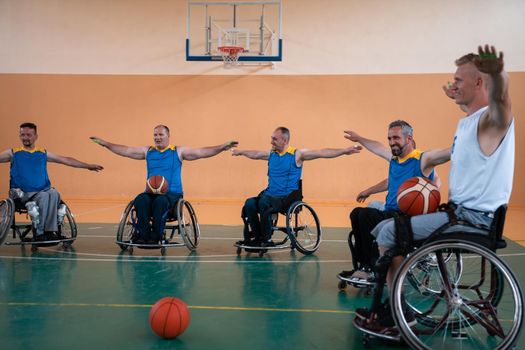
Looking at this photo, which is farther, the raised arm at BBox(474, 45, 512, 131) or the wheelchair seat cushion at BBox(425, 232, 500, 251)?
the wheelchair seat cushion at BBox(425, 232, 500, 251)

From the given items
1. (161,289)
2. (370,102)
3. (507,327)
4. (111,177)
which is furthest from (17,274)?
(370,102)

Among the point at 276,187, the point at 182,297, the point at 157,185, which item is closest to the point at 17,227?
the point at 157,185

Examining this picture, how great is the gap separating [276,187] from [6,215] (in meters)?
2.59

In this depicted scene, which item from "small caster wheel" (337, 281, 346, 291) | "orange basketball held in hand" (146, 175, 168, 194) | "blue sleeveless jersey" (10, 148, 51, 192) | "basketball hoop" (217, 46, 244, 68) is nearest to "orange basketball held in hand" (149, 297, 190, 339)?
"small caster wheel" (337, 281, 346, 291)

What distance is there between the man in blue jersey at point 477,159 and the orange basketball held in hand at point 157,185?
3.11 meters

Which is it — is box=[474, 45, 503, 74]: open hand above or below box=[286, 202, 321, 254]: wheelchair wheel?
above

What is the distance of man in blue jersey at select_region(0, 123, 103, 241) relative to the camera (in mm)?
5758

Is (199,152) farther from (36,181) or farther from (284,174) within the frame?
(36,181)

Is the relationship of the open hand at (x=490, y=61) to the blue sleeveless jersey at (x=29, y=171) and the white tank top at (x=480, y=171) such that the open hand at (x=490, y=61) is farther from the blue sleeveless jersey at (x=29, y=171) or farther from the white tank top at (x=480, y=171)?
the blue sleeveless jersey at (x=29, y=171)

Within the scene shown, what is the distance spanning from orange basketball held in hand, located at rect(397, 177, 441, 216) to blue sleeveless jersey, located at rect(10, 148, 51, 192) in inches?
159

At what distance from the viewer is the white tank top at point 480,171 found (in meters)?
2.80

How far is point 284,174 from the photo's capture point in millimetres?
5988

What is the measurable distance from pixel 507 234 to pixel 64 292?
5470mm

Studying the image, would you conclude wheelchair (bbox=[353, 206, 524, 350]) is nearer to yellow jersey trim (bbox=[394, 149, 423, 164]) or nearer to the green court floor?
the green court floor
